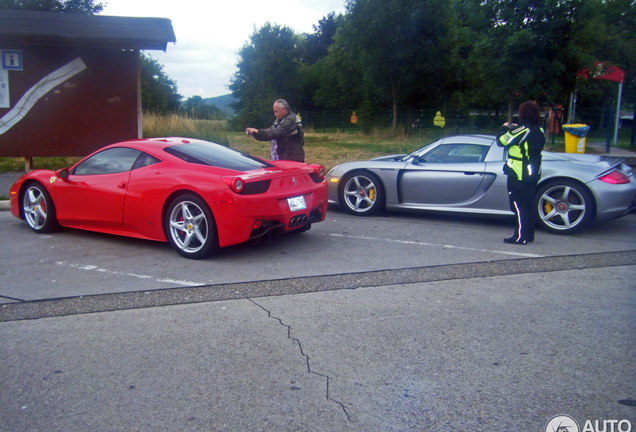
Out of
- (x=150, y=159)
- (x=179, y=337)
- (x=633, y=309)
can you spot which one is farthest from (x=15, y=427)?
(x=633, y=309)

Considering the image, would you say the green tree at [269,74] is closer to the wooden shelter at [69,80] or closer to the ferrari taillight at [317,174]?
Result: the wooden shelter at [69,80]

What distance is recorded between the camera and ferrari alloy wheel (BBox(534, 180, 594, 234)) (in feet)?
21.7

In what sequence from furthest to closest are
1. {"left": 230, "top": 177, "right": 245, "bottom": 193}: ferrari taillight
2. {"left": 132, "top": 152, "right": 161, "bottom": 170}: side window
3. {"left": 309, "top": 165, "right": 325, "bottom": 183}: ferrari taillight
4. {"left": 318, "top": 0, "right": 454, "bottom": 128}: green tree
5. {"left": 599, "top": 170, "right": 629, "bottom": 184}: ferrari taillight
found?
{"left": 318, "top": 0, "right": 454, "bottom": 128}: green tree → {"left": 599, "top": 170, "right": 629, "bottom": 184}: ferrari taillight → {"left": 309, "top": 165, "right": 325, "bottom": 183}: ferrari taillight → {"left": 132, "top": 152, "right": 161, "bottom": 170}: side window → {"left": 230, "top": 177, "right": 245, "bottom": 193}: ferrari taillight

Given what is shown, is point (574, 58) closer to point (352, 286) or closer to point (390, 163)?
point (390, 163)

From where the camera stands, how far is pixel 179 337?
365 centimetres

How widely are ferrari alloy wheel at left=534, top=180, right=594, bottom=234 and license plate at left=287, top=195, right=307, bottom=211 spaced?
319 centimetres

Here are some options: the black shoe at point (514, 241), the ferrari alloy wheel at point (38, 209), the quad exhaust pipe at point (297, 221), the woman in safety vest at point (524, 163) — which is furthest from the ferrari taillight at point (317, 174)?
the ferrari alloy wheel at point (38, 209)

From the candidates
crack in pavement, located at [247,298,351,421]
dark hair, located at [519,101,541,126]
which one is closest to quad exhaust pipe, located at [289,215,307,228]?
crack in pavement, located at [247,298,351,421]

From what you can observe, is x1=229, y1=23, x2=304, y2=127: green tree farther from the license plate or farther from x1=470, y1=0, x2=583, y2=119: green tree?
the license plate

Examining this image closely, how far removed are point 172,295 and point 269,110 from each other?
144 feet

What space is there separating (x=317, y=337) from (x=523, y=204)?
3.65 meters

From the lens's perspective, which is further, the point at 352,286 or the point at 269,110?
→ the point at 269,110

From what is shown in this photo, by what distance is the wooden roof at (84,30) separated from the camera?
36.3ft

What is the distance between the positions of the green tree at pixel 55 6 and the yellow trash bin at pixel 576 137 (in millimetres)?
28074
